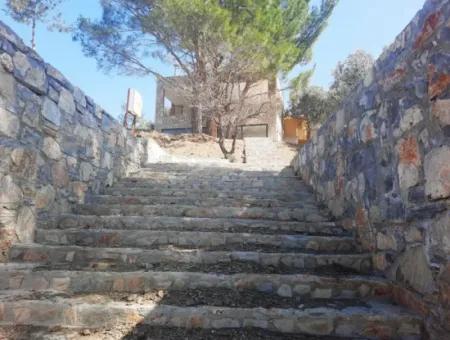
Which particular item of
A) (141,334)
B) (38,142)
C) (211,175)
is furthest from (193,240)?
(211,175)

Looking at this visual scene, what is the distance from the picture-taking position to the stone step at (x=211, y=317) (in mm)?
1865

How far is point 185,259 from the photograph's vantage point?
2.55 metres

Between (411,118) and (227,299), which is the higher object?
(411,118)

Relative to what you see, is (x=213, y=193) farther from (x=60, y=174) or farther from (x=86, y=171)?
(x=60, y=174)

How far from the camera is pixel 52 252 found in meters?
2.57

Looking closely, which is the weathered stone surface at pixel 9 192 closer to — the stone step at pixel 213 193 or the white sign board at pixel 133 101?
the stone step at pixel 213 193

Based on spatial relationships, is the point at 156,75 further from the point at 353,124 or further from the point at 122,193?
the point at 353,124

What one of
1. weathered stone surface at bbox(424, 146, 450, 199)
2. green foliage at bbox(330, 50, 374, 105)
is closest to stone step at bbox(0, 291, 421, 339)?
weathered stone surface at bbox(424, 146, 450, 199)

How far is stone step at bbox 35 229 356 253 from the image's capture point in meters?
2.78

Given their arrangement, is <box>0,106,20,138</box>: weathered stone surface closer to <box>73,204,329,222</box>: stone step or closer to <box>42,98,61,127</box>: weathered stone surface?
<box>42,98,61,127</box>: weathered stone surface

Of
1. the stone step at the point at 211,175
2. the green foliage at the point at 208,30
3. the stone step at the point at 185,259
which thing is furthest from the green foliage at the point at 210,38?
the stone step at the point at 185,259

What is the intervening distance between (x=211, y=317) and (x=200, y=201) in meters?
1.93

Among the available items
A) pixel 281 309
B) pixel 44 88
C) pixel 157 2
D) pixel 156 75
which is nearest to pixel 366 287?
pixel 281 309

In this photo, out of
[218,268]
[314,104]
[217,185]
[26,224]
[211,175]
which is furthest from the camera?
[314,104]
